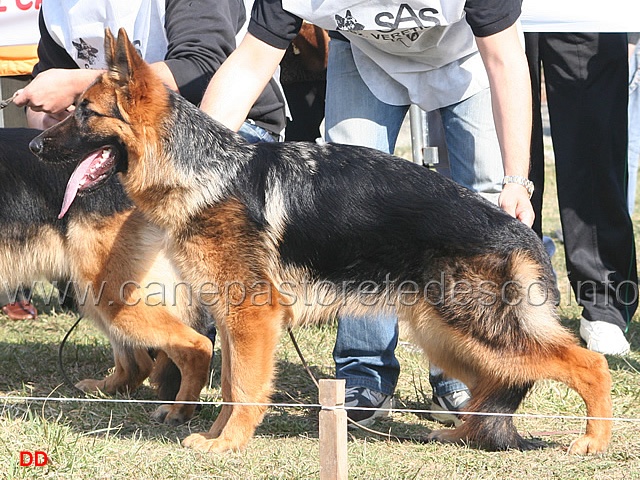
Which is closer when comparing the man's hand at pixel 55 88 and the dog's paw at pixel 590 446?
the dog's paw at pixel 590 446

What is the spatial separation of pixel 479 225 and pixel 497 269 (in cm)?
18

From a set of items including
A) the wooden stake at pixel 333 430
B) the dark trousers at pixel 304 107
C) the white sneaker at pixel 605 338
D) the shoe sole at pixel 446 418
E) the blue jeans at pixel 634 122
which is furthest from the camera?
the blue jeans at pixel 634 122

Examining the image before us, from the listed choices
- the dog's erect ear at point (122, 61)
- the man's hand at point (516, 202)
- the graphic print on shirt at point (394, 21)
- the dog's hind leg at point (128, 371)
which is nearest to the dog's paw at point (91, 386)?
the dog's hind leg at point (128, 371)

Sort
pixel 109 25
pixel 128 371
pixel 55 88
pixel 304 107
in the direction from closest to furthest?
1. pixel 55 88
2. pixel 109 25
3. pixel 128 371
4. pixel 304 107

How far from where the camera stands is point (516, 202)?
A: 327 centimetres

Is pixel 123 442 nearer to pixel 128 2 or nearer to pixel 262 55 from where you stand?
pixel 262 55

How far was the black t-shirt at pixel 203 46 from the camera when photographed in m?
3.92

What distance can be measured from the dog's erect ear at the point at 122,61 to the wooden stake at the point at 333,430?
54.6 inches

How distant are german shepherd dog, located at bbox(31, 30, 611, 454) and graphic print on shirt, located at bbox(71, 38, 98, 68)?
1125 mm

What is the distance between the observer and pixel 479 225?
3.12m

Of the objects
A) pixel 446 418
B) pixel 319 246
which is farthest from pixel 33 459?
pixel 446 418

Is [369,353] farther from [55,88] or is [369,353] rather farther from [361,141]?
[55,88]

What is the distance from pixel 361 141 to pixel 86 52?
152cm

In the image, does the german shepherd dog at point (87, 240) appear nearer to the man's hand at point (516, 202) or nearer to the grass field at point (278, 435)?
the grass field at point (278, 435)
